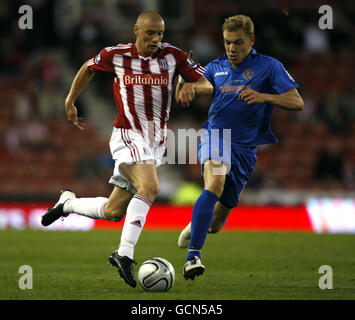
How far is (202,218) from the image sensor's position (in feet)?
20.7

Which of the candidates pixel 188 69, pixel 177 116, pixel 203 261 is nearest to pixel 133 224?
pixel 188 69

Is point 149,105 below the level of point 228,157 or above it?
above

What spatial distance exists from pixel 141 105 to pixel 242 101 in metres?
1.01

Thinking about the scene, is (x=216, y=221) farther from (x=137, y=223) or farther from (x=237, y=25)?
(x=237, y=25)

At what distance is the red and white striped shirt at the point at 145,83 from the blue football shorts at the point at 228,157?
0.46m

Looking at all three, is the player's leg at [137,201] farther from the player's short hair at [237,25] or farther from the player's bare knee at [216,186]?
the player's short hair at [237,25]

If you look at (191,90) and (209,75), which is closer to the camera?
(191,90)

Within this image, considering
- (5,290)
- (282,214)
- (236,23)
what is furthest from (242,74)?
(282,214)

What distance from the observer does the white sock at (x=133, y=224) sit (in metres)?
5.90

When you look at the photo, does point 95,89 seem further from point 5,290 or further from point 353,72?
point 5,290

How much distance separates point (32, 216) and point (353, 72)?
911cm

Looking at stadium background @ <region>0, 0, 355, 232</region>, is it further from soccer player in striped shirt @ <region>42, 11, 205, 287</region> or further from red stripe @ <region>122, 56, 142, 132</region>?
red stripe @ <region>122, 56, 142, 132</region>

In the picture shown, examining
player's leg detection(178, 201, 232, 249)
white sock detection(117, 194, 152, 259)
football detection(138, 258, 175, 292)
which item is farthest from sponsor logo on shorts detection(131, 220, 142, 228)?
player's leg detection(178, 201, 232, 249)

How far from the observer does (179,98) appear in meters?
6.11
